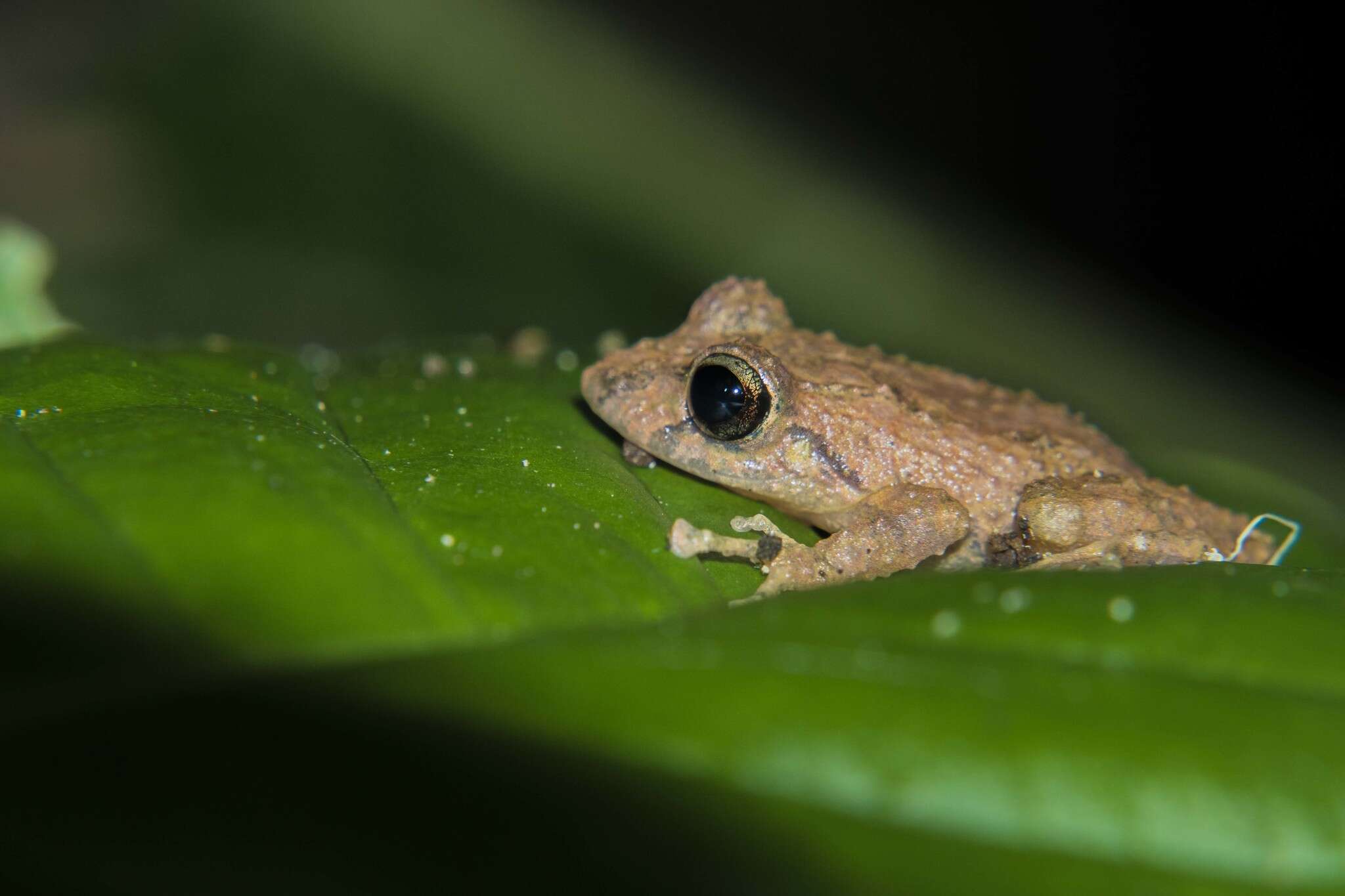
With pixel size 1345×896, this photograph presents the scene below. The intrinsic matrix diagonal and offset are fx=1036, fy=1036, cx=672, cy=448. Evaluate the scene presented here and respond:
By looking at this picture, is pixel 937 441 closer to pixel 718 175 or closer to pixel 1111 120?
pixel 718 175

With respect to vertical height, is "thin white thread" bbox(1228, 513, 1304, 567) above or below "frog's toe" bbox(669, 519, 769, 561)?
above

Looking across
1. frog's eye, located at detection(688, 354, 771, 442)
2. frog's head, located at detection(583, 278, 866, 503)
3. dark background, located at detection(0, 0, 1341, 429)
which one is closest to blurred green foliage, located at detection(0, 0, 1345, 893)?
frog's head, located at detection(583, 278, 866, 503)

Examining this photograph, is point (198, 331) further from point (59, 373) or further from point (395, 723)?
point (395, 723)

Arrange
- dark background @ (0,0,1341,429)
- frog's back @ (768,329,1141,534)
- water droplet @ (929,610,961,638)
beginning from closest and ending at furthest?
water droplet @ (929,610,961,638) < frog's back @ (768,329,1141,534) < dark background @ (0,0,1341,429)

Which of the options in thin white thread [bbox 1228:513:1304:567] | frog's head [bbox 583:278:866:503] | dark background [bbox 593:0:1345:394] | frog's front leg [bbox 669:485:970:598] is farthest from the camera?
dark background [bbox 593:0:1345:394]

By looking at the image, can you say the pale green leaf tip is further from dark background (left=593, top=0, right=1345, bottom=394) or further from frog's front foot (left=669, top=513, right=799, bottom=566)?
dark background (left=593, top=0, right=1345, bottom=394)

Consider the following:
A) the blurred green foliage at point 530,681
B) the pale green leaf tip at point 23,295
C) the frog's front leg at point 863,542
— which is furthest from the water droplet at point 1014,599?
the pale green leaf tip at point 23,295
